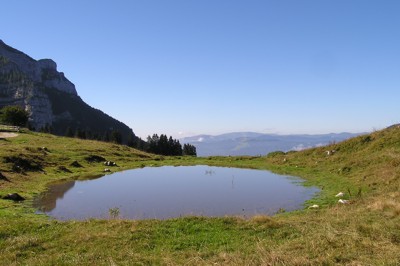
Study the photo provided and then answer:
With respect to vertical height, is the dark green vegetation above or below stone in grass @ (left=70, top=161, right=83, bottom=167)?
above

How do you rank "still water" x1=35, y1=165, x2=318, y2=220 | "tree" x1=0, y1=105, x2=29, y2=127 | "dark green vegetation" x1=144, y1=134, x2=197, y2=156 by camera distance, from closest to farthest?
"still water" x1=35, y1=165, x2=318, y2=220, "tree" x1=0, y1=105, x2=29, y2=127, "dark green vegetation" x1=144, y1=134, x2=197, y2=156

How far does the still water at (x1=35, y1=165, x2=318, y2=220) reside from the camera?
2605 centimetres

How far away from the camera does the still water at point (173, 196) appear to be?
26.1 m

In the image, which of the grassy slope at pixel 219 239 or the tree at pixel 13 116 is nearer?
the grassy slope at pixel 219 239

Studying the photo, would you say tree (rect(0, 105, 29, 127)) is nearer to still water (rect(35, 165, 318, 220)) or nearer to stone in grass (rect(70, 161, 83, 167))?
stone in grass (rect(70, 161, 83, 167))

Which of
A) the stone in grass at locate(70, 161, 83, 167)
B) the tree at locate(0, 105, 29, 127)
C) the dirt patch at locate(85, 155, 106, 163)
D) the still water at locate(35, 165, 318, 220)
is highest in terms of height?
the tree at locate(0, 105, 29, 127)

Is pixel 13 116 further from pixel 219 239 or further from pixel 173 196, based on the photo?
pixel 219 239

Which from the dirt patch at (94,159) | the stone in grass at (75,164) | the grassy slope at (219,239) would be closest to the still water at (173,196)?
the grassy slope at (219,239)

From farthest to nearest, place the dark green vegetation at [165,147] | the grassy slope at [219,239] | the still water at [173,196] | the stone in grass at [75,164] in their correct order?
1. the dark green vegetation at [165,147]
2. the stone in grass at [75,164]
3. the still water at [173,196]
4. the grassy slope at [219,239]

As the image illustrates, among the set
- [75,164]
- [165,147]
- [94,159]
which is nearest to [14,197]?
[75,164]

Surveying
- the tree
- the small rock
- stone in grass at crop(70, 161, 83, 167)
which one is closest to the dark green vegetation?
the tree

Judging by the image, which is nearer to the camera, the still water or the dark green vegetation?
the still water

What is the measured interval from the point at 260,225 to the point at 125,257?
7255mm

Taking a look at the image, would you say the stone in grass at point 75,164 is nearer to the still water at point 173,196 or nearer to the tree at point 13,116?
the still water at point 173,196
